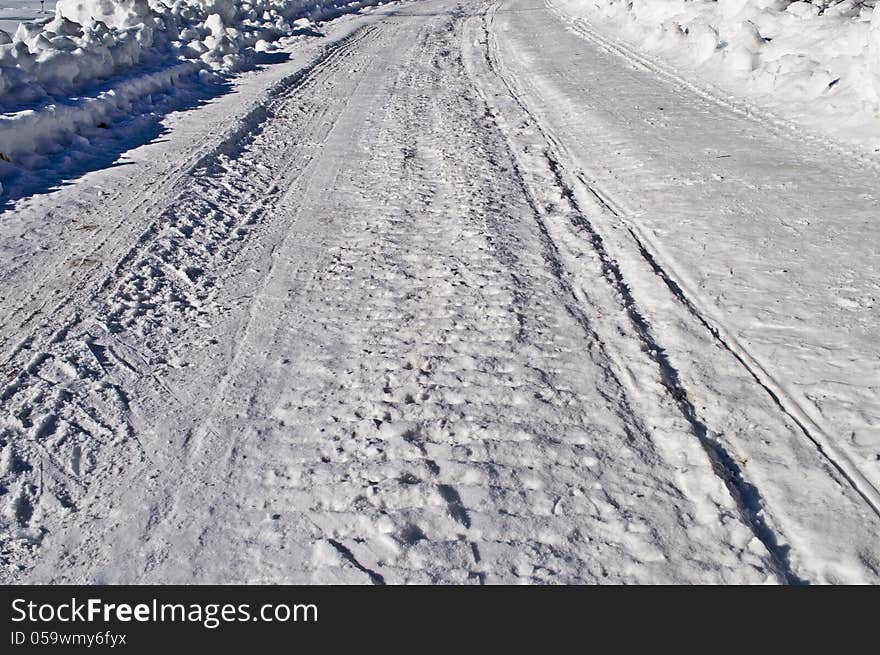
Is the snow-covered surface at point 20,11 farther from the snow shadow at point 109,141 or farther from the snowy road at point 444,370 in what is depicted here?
the snowy road at point 444,370

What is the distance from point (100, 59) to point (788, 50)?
405 inches

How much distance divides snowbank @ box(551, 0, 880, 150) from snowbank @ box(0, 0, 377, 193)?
8.25 m

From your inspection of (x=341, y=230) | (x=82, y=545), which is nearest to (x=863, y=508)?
(x=82, y=545)

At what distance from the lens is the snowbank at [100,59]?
7902mm

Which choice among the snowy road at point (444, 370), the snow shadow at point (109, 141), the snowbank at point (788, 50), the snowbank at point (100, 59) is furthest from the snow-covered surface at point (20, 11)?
the snowbank at point (788, 50)

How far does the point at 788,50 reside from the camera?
39.4ft

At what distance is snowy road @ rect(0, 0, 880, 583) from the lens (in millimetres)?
2957

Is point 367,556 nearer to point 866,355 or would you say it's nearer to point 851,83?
point 866,355

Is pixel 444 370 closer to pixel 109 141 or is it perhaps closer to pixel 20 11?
pixel 109 141

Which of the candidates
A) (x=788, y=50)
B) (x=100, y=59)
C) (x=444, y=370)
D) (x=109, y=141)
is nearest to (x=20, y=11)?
(x=100, y=59)

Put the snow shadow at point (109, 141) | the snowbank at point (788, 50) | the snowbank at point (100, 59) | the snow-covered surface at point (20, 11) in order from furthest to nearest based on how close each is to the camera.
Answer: the snow-covered surface at point (20, 11) < the snowbank at point (788, 50) < the snowbank at point (100, 59) < the snow shadow at point (109, 141)

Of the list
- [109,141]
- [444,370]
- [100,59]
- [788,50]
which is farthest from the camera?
[788,50]

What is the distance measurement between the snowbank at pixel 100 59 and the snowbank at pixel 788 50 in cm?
825
